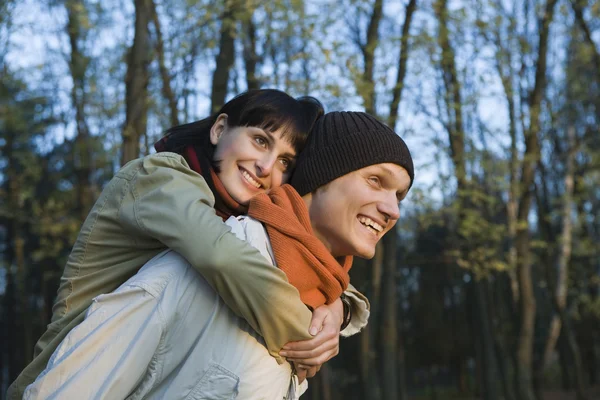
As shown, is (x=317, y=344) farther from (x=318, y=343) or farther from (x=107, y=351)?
(x=107, y=351)

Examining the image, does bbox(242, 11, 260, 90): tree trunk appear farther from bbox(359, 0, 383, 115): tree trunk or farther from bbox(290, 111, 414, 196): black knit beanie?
bbox(290, 111, 414, 196): black knit beanie

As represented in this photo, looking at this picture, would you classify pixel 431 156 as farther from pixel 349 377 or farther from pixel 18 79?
pixel 349 377

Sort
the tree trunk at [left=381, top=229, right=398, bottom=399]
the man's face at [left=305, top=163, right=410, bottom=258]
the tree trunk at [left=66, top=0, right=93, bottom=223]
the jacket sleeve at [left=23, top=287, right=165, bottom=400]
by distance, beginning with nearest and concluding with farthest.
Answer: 1. the jacket sleeve at [left=23, top=287, right=165, bottom=400]
2. the man's face at [left=305, top=163, right=410, bottom=258]
3. the tree trunk at [left=381, top=229, right=398, bottom=399]
4. the tree trunk at [left=66, top=0, right=93, bottom=223]

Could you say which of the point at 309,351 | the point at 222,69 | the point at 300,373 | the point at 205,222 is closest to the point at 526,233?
the point at 222,69

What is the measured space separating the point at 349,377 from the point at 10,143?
15.4m

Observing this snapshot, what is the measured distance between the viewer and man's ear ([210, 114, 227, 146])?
3.15 metres

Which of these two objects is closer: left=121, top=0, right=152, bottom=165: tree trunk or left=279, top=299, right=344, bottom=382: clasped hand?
left=279, top=299, right=344, bottom=382: clasped hand

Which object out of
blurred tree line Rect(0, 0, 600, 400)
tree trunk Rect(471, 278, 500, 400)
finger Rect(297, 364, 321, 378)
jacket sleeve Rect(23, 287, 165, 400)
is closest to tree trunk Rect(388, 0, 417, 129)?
blurred tree line Rect(0, 0, 600, 400)

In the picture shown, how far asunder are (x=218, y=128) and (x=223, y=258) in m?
1.24

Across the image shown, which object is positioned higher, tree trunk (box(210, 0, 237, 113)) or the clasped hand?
tree trunk (box(210, 0, 237, 113))

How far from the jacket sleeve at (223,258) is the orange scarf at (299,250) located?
0.11 m

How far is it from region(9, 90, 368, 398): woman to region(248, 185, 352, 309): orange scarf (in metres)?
0.09

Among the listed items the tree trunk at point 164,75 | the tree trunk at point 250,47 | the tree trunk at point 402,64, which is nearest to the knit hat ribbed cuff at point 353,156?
the tree trunk at point 164,75

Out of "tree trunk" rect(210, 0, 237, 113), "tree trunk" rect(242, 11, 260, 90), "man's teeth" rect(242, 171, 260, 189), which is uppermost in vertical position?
"tree trunk" rect(242, 11, 260, 90)
